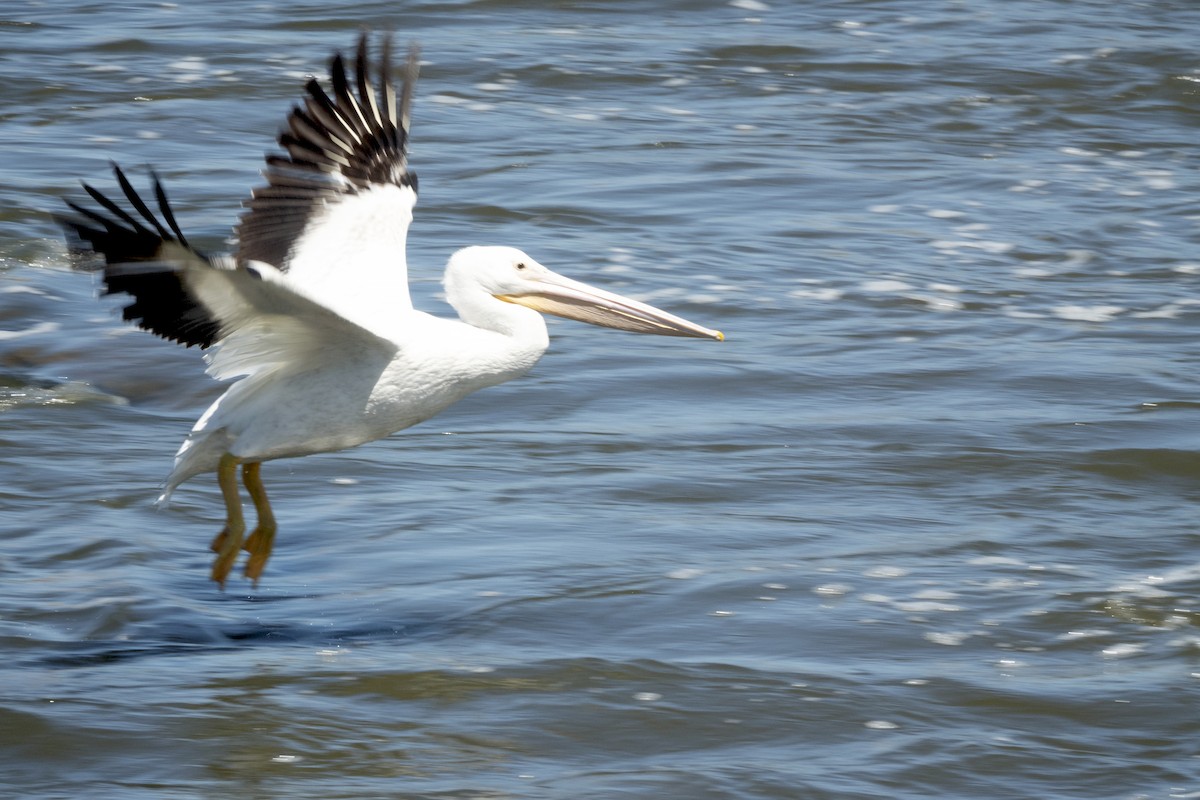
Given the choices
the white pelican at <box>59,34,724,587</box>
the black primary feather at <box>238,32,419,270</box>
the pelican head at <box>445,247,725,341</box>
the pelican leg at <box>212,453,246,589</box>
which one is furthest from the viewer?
the black primary feather at <box>238,32,419,270</box>

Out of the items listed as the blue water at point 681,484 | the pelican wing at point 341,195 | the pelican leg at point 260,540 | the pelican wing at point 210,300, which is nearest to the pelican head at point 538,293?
the pelican wing at point 341,195

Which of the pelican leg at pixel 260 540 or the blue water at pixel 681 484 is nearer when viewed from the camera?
the blue water at pixel 681 484

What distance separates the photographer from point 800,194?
9891mm

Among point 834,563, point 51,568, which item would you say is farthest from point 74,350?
point 834,563

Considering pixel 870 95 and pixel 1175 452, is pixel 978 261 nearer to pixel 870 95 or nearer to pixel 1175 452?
pixel 1175 452

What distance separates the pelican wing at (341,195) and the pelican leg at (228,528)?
24.5 inches

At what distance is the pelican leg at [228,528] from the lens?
529 cm

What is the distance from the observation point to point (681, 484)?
621 centimetres

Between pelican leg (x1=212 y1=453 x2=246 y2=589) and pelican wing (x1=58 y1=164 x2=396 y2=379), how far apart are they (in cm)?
37

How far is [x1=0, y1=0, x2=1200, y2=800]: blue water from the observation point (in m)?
4.44

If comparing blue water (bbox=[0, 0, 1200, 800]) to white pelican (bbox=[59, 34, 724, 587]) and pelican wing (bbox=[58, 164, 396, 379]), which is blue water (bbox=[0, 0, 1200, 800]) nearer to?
white pelican (bbox=[59, 34, 724, 587])

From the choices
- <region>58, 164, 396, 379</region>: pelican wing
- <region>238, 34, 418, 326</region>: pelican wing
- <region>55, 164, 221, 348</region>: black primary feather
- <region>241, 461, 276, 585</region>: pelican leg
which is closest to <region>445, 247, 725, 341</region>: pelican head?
<region>238, 34, 418, 326</region>: pelican wing

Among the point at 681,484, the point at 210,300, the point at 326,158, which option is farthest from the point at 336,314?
the point at 681,484

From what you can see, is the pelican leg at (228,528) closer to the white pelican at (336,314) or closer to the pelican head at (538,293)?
the white pelican at (336,314)
